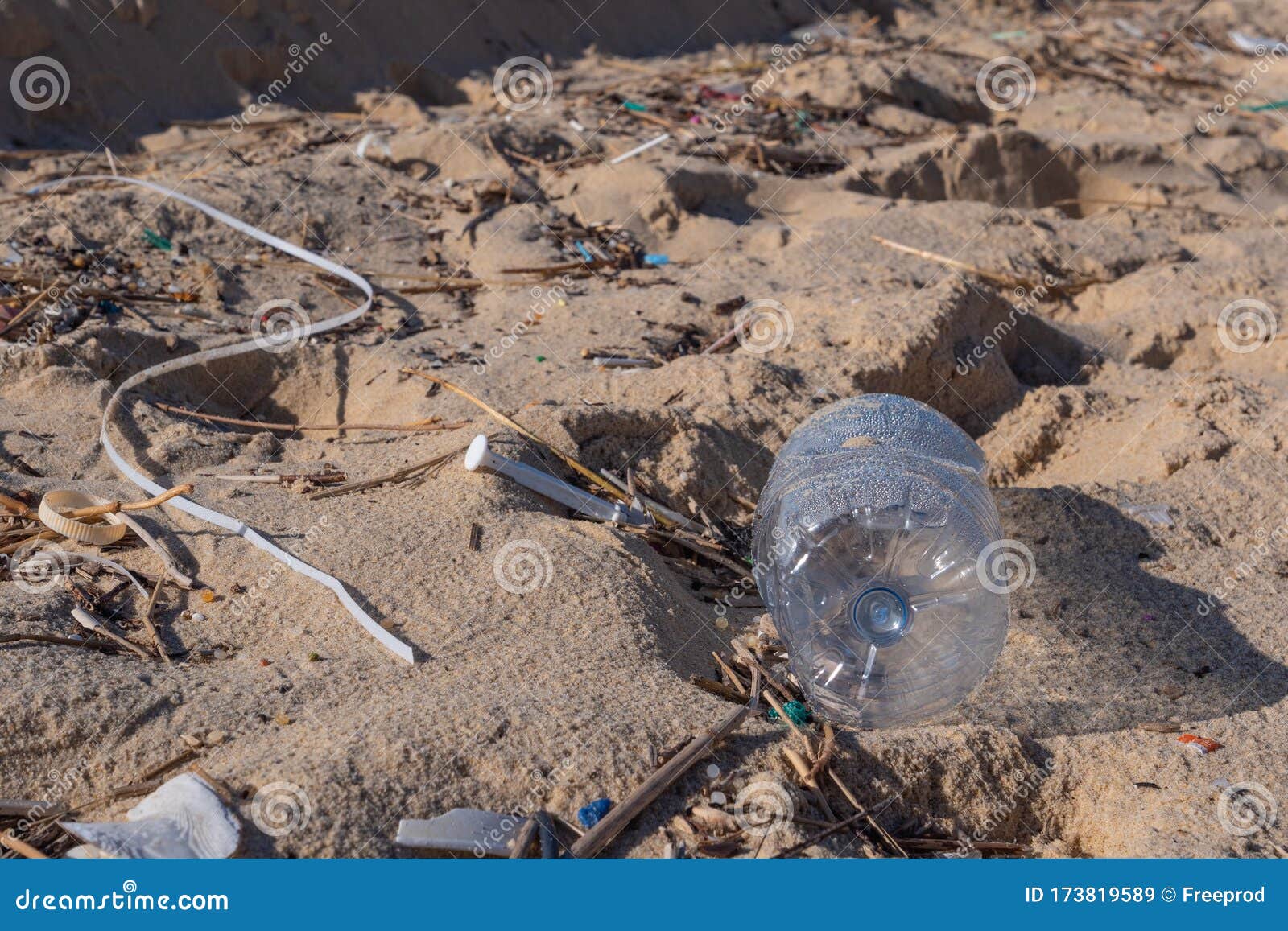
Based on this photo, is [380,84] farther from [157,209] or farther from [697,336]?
[697,336]

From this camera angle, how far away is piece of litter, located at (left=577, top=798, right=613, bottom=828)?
239 cm

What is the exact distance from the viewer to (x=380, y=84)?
755 cm

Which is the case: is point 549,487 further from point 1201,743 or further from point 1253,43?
point 1253,43

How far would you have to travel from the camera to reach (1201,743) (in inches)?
116

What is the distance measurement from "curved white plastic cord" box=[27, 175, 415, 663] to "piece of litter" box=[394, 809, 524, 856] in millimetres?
540

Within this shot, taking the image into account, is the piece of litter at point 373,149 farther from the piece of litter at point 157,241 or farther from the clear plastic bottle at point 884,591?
the clear plastic bottle at point 884,591

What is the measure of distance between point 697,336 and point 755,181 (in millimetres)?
1876

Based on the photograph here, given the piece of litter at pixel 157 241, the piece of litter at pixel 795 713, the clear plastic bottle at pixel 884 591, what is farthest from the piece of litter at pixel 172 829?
the piece of litter at pixel 157 241

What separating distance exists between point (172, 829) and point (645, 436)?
2.06 meters

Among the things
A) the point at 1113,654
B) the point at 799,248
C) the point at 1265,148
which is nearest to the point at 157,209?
the point at 799,248

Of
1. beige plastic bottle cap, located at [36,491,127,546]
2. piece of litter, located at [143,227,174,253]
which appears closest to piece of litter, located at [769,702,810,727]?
beige plastic bottle cap, located at [36,491,127,546]

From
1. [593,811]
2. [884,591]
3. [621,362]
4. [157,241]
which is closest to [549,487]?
[884,591]

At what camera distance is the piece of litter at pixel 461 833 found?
2295 mm

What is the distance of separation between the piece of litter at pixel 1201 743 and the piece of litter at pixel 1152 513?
102 centimetres
